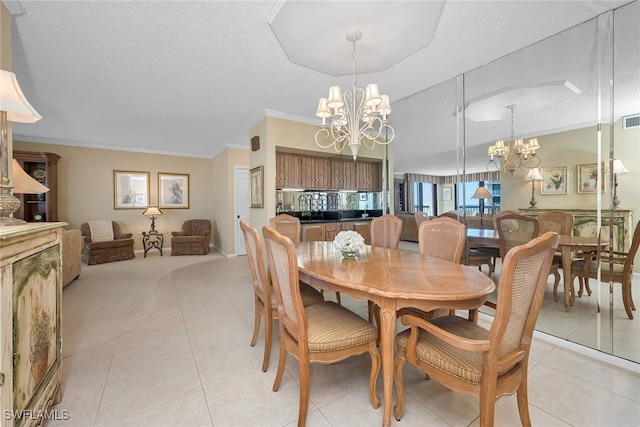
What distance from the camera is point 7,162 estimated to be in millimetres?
1597

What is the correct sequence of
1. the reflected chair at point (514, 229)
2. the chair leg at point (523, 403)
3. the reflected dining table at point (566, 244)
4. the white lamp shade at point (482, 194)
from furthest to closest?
the white lamp shade at point (482, 194), the reflected chair at point (514, 229), the reflected dining table at point (566, 244), the chair leg at point (523, 403)

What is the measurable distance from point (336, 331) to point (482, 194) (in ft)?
8.09

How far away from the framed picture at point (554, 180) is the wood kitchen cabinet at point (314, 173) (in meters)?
3.11

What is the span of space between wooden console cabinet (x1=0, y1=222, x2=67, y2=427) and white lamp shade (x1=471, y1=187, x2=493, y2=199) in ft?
11.8

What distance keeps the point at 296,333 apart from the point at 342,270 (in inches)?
18.8

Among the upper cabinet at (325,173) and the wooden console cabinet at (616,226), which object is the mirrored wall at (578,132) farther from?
the upper cabinet at (325,173)

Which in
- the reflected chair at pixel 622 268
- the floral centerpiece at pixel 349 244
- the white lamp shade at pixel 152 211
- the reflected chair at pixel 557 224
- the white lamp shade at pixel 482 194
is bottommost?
the reflected chair at pixel 622 268

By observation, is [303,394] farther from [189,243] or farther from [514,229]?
[189,243]

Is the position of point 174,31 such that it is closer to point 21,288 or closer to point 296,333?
point 21,288

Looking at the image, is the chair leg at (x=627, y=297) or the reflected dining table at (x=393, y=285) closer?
the reflected dining table at (x=393, y=285)

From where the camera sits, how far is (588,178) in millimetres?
2180

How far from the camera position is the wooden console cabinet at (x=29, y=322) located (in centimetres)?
98

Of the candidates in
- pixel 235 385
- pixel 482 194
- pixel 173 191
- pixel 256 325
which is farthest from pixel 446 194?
pixel 173 191

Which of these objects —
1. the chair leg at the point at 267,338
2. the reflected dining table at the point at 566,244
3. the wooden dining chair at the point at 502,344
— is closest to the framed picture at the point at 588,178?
the reflected dining table at the point at 566,244
